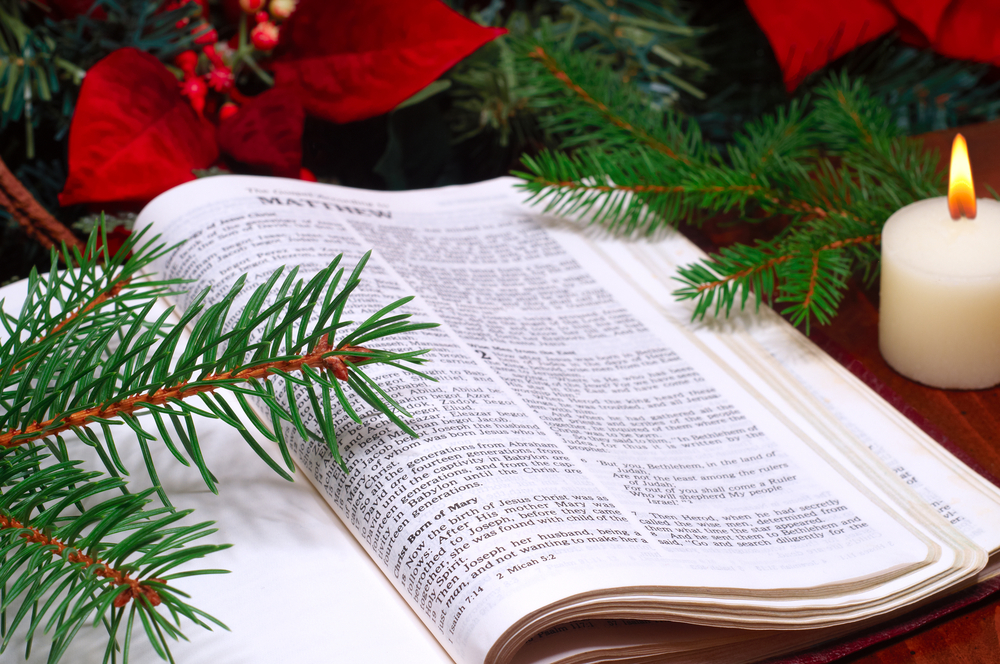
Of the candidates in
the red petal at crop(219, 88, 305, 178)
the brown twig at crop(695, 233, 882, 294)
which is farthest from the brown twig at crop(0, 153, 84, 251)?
the brown twig at crop(695, 233, 882, 294)

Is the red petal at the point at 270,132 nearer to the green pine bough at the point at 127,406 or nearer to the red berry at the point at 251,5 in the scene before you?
the red berry at the point at 251,5

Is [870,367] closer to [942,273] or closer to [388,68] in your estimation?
[942,273]

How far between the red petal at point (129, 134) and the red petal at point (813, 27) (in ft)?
1.36

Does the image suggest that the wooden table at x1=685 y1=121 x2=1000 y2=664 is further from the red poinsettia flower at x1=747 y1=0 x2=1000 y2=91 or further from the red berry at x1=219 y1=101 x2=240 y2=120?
the red berry at x1=219 y1=101 x2=240 y2=120

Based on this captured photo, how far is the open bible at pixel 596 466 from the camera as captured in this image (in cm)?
32

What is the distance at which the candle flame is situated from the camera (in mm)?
412

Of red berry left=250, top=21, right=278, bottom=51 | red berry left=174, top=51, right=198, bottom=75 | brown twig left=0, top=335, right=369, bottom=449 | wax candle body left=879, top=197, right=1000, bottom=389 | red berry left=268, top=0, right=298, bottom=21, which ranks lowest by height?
wax candle body left=879, top=197, right=1000, bottom=389

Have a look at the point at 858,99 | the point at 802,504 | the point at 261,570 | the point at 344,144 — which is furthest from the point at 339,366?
the point at 858,99

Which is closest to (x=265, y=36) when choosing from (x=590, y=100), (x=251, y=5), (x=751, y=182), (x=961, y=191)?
(x=251, y=5)

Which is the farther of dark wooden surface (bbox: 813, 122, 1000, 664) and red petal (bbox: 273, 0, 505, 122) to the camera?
red petal (bbox: 273, 0, 505, 122)

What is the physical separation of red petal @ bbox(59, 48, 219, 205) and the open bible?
43mm

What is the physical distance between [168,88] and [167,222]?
0.11m

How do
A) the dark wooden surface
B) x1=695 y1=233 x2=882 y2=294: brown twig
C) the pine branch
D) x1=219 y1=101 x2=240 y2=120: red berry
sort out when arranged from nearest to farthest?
the pine branch → the dark wooden surface → x1=695 y1=233 x2=882 y2=294: brown twig → x1=219 y1=101 x2=240 y2=120: red berry

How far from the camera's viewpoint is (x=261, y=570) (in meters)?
0.35
